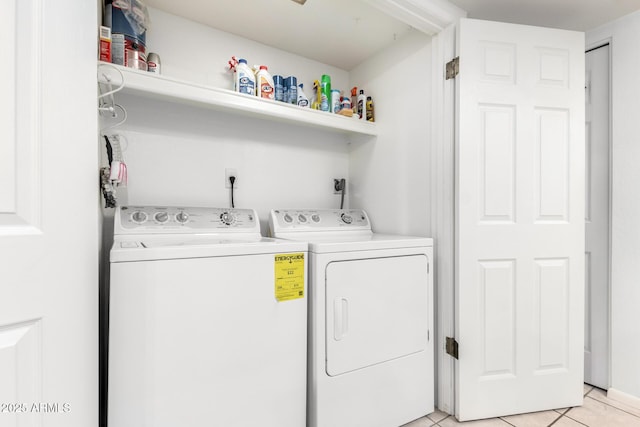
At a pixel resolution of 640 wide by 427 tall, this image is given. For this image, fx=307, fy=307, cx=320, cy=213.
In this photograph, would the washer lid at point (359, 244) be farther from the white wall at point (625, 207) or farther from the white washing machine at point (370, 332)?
the white wall at point (625, 207)

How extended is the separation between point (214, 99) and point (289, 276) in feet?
3.41

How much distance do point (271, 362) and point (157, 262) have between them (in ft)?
2.00

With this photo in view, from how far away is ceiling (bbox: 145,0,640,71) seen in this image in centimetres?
170

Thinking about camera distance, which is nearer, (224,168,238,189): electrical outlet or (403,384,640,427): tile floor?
(403,384,640,427): tile floor

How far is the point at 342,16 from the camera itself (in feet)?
6.07

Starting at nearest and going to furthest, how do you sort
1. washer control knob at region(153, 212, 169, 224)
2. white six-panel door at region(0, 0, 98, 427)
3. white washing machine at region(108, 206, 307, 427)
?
1. white six-panel door at region(0, 0, 98, 427)
2. white washing machine at region(108, 206, 307, 427)
3. washer control knob at region(153, 212, 169, 224)

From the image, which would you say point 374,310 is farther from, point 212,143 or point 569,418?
point 212,143

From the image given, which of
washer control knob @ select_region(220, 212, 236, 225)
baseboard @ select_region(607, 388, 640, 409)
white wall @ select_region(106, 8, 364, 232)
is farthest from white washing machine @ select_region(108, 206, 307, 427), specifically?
baseboard @ select_region(607, 388, 640, 409)

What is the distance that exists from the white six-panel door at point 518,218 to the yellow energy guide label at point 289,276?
891 mm

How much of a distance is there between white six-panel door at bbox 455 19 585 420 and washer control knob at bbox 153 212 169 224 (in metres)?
1.52

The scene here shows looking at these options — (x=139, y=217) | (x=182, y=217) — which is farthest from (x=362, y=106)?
(x=139, y=217)

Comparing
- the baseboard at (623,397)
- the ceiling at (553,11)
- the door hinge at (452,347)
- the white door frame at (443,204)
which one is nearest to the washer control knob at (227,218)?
the white door frame at (443,204)

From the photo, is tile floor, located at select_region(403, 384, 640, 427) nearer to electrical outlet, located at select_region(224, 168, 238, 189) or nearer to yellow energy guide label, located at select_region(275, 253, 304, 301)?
yellow energy guide label, located at select_region(275, 253, 304, 301)

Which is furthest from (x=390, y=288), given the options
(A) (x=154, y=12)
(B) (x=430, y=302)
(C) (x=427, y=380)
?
(A) (x=154, y=12)
